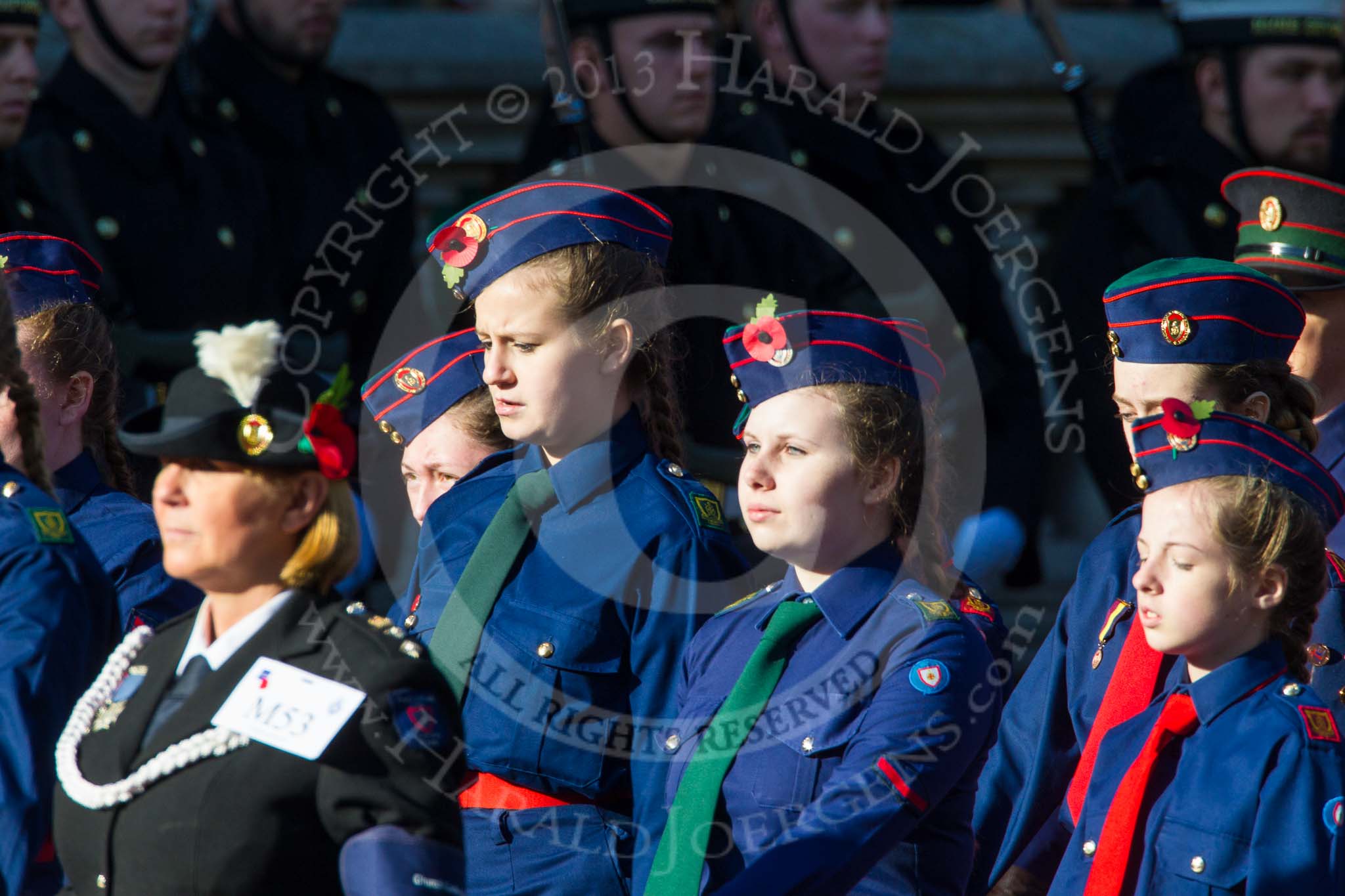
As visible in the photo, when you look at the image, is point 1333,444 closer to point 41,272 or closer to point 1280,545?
point 1280,545

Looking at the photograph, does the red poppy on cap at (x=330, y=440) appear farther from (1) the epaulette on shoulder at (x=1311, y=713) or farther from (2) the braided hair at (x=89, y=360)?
(2) the braided hair at (x=89, y=360)

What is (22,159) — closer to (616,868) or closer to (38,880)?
(38,880)

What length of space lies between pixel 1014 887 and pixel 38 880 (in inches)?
64.7

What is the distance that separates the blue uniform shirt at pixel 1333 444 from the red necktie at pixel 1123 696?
0.51 meters

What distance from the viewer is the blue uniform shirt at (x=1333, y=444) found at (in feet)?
12.4

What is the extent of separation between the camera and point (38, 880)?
3.49m

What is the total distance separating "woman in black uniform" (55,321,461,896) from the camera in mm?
2613

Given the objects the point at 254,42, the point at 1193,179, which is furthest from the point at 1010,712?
the point at 254,42

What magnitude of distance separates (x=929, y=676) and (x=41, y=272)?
6.89ft

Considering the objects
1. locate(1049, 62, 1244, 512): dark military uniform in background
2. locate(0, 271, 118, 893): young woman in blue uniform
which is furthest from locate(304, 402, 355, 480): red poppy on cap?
locate(1049, 62, 1244, 512): dark military uniform in background

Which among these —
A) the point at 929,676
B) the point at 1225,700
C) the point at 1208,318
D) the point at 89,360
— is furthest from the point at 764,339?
the point at 89,360

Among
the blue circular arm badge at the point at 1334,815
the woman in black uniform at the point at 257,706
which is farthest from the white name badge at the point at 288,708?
the blue circular arm badge at the point at 1334,815

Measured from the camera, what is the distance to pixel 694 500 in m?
3.63

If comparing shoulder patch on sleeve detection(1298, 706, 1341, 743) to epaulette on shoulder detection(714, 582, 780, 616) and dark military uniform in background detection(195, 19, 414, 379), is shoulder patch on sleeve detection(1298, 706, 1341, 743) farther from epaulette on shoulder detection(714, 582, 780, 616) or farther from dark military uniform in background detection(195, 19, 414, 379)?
dark military uniform in background detection(195, 19, 414, 379)
